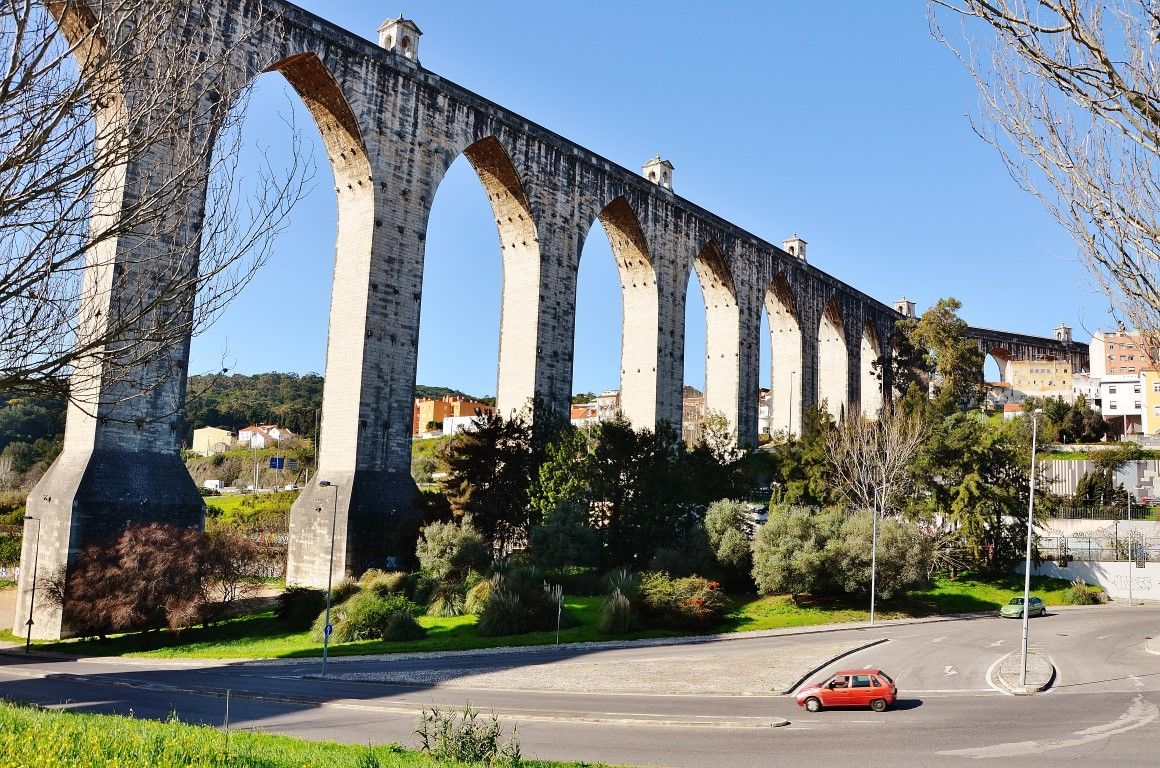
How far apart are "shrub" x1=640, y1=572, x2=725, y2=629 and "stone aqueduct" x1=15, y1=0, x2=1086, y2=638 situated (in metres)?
10.1

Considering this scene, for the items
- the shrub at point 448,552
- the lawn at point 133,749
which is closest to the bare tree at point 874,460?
the shrub at point 448,552

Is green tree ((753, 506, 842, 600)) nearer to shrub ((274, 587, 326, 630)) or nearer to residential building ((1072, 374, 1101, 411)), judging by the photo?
shrub ((274, 587, 326, 630))

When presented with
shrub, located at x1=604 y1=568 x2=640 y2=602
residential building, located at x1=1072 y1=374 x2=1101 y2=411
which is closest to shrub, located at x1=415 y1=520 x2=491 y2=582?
shrub, located at x1=604 y1=568 x2=640 y2=602

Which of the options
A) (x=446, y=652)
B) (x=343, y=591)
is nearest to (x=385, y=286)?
(x=343, y=591)

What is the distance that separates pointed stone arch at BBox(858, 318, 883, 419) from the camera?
73188mm

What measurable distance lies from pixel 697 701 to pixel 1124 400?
96.5 metres

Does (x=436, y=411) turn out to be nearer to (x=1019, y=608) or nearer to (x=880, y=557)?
(x=880, y=557)

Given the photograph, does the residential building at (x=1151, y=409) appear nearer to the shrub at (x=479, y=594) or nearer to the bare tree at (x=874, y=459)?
the bare tree at (x=874, y=459)

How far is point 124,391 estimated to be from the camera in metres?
24.9

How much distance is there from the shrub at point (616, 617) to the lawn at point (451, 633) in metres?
0.32

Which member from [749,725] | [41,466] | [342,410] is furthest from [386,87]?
[41,466]

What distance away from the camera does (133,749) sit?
6965mm

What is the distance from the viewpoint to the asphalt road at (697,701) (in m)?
13.9

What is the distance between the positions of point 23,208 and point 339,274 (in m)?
27.5
